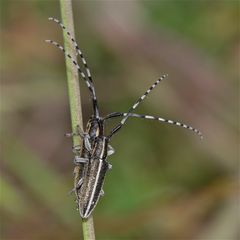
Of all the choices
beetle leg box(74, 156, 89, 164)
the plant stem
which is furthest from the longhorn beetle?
the plant stem

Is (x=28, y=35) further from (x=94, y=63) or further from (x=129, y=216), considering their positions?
(x=129, y=216)

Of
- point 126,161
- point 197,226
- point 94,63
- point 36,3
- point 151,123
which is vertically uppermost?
point 36,3

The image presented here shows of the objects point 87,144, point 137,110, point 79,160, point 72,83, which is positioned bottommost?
point 79,160

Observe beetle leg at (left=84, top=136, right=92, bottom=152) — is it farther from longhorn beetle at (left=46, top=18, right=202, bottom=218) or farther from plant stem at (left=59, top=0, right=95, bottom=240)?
plant stem at (left=59, top=0, right=95, bottom=240)

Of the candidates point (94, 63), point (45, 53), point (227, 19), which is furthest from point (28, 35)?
point (227, 19)

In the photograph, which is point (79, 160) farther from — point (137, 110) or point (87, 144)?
point (137, 110)

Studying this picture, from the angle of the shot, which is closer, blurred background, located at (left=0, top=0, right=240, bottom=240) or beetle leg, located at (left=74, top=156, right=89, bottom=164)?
beetle leg, located at (left=74, top=156, right=89, bottom=164)

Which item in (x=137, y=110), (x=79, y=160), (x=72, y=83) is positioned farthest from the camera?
(x=137, y=110)

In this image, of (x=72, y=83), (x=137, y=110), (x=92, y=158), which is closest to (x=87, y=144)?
(x=92, y=158)
